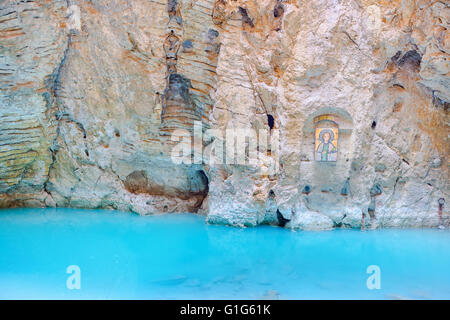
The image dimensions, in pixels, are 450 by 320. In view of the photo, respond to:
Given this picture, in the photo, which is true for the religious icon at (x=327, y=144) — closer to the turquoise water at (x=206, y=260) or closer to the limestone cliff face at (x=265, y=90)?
the limestone cliff face at (x=265, y=90)

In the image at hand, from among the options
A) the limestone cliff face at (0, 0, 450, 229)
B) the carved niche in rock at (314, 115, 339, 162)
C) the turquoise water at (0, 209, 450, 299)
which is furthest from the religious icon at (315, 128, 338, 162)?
the turquoise water at (0, 209, 450, 299)

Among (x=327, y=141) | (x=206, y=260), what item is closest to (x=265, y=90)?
(x=327, y=141)

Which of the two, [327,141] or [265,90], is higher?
[265,90]

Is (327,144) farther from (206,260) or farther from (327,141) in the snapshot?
(206,260)

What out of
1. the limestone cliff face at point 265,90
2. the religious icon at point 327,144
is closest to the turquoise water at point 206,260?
the limestone cliff face at point 265,90

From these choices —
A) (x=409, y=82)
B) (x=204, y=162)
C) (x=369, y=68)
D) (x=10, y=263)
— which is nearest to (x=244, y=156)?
(x=204, y=162)

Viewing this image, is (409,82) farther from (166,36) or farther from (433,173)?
(166,36)
